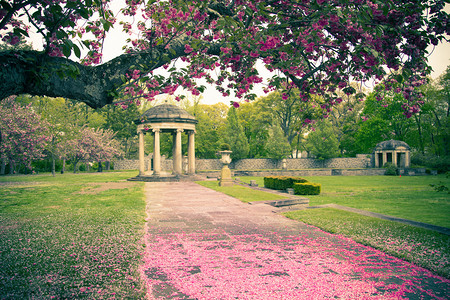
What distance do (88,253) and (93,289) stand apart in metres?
1.65

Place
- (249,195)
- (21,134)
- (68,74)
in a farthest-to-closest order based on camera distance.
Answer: (21,134) < (249,195) < (68,74)

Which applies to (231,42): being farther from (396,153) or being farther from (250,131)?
(250,131)

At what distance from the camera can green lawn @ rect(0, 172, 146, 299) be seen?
12.6 ft

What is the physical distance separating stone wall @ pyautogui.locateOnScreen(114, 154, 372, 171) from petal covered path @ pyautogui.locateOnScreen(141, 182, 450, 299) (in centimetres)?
3911

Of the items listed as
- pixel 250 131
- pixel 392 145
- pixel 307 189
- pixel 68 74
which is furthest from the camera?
pixel 250 131

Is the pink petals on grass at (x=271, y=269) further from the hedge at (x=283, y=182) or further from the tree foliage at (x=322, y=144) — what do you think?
the tree foliage at (x=322, y=144)

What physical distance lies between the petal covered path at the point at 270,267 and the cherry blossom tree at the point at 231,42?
2.83 meters

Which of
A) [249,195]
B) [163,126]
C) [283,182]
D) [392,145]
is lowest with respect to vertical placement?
[249,195]

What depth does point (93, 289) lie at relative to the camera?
3844 mm

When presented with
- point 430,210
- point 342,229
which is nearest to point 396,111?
point 430,210

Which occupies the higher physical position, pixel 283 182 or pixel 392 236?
pixel 283 182

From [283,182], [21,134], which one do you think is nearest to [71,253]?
[283,182]

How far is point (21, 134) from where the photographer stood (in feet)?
74.2

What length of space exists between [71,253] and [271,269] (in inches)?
144
